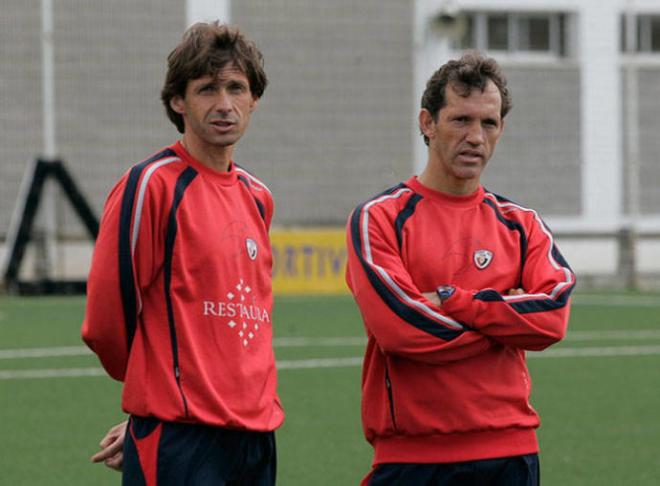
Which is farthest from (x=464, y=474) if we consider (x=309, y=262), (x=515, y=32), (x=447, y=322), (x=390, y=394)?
(x=515, y=32)

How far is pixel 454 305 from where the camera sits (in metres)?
4.04

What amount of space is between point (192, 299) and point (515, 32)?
2646 cm

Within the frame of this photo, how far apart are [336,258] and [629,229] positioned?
8.17 metres

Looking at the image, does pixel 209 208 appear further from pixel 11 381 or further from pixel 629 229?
pixel 629 229

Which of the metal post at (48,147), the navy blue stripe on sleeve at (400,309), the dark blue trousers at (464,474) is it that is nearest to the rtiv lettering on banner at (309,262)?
the metal post at (48,147)

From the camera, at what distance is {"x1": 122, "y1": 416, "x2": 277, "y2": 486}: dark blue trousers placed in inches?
147

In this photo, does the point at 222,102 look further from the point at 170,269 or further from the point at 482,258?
the point at 482,258

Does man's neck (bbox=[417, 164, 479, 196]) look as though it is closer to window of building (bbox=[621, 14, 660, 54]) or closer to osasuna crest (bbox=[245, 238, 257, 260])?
osasuna crest (bbox=[245, 238, 257, 260])

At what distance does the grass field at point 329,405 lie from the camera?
7.48 meters

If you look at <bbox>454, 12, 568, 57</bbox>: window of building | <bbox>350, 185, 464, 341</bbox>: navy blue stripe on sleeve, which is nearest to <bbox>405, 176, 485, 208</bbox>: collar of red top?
<bbox>350, 185, 464, 341</bbox>: navy blue stripe on sleeve

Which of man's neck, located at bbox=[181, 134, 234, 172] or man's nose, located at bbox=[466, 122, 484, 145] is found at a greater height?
man's nose, located at bbox=[466, 122, 484, 145]

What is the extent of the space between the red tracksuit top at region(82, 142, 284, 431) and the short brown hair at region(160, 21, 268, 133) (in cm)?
23

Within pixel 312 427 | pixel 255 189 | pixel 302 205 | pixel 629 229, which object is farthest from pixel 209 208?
pixel 629 229

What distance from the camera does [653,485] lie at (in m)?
7.09
